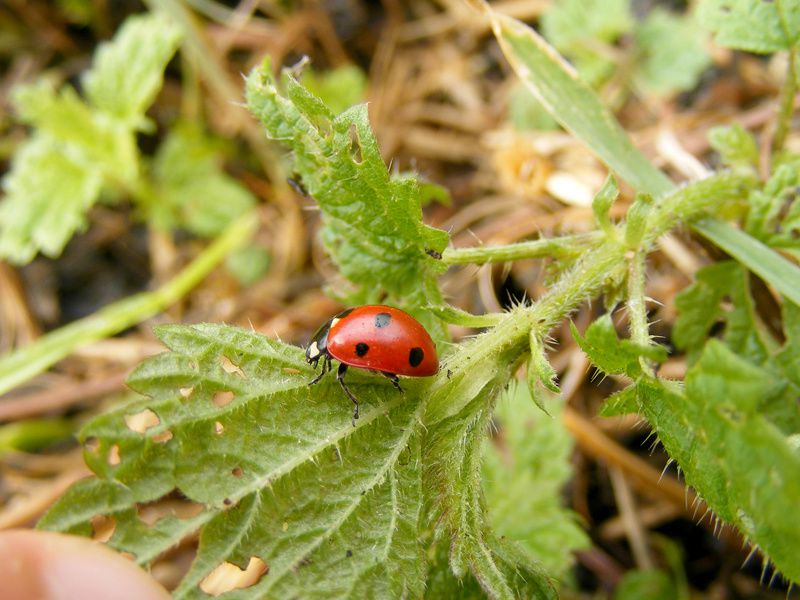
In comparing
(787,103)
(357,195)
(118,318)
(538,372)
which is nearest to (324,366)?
(357,195)

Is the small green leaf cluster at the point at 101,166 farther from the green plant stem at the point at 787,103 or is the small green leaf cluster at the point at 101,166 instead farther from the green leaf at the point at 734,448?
the green leaf at the point at 734,448

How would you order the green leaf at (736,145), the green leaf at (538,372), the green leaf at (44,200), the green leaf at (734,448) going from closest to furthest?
the green leaf at (734,448)
the green leaf at (538,372)
the green leaf at (736,145)
the green leaf at (44,200)

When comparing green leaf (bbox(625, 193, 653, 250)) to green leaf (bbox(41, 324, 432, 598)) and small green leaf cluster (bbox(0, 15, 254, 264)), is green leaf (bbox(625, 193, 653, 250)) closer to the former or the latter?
green leaf (bbox(41, 324, 432, 598))

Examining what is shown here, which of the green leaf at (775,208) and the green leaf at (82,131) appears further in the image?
the green leaf at (82,131)

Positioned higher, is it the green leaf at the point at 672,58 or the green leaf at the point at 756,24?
the green leaf at the point at 756,24

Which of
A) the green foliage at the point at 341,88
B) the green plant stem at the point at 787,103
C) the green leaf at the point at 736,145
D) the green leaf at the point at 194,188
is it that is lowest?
the green leaf at the point at 194,188

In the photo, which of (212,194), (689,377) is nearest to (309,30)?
(212,194)

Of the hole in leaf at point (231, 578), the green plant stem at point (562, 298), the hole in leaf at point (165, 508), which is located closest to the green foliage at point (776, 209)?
the green plant stem at point (562, 298)

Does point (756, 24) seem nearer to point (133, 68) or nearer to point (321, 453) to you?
point (321, 453)

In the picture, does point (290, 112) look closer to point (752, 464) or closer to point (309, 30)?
point (752, 464)
